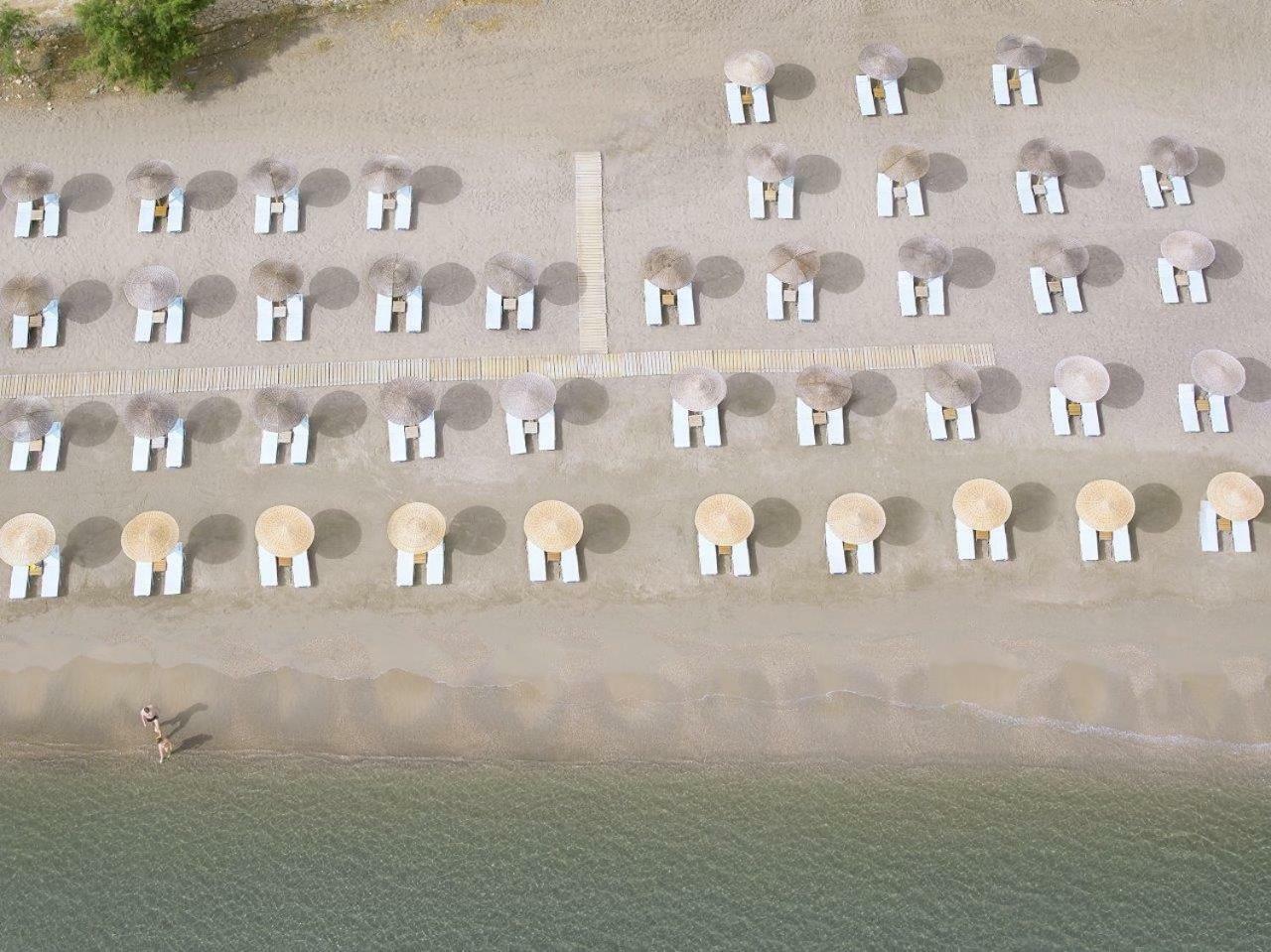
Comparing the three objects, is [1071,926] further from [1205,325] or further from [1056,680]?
[1205,325]

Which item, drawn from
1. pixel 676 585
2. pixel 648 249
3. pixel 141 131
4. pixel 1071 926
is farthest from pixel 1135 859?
pixel 141 131

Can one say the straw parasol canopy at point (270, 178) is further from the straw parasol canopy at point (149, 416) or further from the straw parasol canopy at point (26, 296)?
the straw parasol canopy at point (149, 416)

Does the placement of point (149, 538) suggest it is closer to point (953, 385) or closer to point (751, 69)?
point (953, 385)

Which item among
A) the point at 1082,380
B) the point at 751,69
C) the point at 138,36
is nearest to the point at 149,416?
the point at 138,36

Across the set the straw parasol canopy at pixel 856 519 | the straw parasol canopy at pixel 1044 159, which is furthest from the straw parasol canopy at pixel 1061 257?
the straw parasol canopy at pixel 856 519

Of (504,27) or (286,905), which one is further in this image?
(504,27)

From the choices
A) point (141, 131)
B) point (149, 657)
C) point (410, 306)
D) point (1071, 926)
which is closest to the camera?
point (1071, 926)
